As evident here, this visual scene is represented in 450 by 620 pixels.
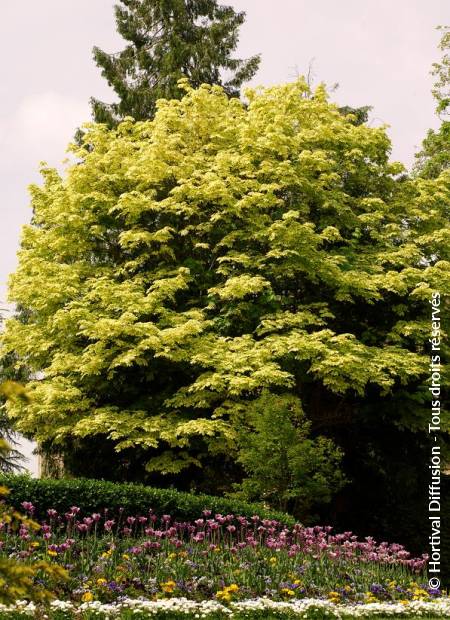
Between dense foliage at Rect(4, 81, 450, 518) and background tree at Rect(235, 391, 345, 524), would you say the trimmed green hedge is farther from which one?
dense foliage at Rect(4, 81, 450, 518)

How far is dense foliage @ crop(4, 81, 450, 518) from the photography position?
49.0 feet

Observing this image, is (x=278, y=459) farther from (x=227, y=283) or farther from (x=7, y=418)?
(x=7, y=418)

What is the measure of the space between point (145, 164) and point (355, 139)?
18.5ft

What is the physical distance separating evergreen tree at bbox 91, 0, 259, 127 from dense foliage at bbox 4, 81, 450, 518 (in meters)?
4.57

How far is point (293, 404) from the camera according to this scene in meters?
14.7

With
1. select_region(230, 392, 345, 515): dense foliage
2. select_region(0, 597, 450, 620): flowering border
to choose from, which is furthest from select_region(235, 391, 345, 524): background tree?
select_region(0, 597, 450, 620): flowering border

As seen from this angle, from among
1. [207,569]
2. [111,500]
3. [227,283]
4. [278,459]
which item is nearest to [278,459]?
[278,459]

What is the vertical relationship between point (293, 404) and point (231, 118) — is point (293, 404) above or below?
below

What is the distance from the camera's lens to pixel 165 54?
76.9 ft

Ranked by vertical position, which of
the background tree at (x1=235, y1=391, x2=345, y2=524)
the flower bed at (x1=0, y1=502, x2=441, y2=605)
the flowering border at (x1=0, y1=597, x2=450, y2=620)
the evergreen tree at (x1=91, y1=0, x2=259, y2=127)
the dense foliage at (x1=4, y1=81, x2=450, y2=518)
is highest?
the evergreen tree at (x1=91, y1=0, x2=259, y2=127)

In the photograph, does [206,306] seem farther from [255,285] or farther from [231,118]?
[231,118]

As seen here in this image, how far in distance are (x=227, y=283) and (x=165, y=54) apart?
456 inches

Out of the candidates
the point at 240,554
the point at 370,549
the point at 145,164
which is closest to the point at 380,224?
the point at 145,164

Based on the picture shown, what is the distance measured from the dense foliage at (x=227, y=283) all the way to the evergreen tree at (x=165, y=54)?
15.0 ft
